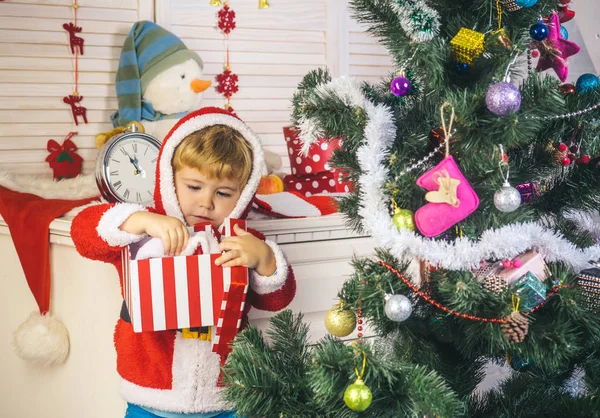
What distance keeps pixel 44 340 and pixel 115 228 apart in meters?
0.53

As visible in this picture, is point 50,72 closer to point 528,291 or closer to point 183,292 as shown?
point 183,292

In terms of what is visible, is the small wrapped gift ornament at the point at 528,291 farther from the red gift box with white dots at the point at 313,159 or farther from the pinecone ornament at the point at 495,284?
the red gift box with white dots at the point at 313,159

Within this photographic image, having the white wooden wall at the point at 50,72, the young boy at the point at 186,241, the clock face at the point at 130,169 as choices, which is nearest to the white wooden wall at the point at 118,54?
the white wooden wall at the point at 50,72

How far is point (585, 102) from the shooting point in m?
0.97

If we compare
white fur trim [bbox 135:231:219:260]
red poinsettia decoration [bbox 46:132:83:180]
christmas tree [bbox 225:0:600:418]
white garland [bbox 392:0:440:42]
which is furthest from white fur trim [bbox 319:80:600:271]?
red poinsettia decoration [bbox 46:132:83:180]

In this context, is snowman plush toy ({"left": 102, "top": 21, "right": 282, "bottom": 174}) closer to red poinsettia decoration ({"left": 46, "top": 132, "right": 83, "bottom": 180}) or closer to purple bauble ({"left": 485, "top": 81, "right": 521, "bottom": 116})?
red poinsettia decoration ({"left": 46, "top": 132, "right": 83, "bottom": 180})

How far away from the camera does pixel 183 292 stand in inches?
46.5

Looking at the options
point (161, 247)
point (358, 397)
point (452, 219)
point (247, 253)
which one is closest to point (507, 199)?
point (452, 219)

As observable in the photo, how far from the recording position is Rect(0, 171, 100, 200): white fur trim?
1.86m

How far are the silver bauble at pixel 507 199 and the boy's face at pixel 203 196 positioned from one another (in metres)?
0.53

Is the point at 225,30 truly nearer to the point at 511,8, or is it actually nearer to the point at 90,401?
the point at 90,401

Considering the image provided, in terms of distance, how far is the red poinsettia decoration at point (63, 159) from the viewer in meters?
2.07

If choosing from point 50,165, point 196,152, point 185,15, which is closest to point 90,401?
point 196,152

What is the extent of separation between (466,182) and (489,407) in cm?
44
